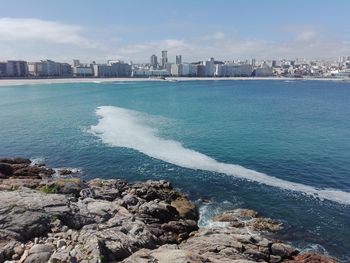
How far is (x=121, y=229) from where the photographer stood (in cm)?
2420

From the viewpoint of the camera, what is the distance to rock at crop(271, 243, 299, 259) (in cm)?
2552

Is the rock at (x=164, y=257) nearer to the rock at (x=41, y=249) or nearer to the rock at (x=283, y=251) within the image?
the rock at (x=41, y=249)

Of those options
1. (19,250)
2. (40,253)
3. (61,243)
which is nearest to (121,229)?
(61,243)

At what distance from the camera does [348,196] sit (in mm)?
37062

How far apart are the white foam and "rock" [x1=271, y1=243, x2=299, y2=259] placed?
40.5 ft

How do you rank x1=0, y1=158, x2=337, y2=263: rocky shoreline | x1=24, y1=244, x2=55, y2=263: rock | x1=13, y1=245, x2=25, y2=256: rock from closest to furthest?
x1=24, y1=244, x2=55, y2=263: rock → x1=13, y1=245, x2=25, y2=256: rock → x1=0, y1=158, x2=337, y2=263: rocky shoreline

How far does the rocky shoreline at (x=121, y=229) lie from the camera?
2011 cm

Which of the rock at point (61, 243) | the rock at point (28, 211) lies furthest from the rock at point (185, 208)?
the rock at point (61, 243)

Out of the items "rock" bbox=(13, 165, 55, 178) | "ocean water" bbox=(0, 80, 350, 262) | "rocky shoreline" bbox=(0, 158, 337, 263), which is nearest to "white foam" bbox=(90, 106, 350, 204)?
"ocean water" bbox=(0, 80, 350, 262)

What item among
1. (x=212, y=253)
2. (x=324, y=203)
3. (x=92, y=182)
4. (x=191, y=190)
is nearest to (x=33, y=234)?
(x=212, y=253)

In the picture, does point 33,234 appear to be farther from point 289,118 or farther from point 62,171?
point 289,118

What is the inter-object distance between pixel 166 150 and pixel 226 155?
8.85 m

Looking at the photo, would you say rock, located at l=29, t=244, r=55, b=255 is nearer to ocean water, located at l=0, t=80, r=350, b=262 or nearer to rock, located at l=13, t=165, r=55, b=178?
ocean water, located at l=0, t=80, r=350, b=262

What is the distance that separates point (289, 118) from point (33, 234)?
73.0 metres
